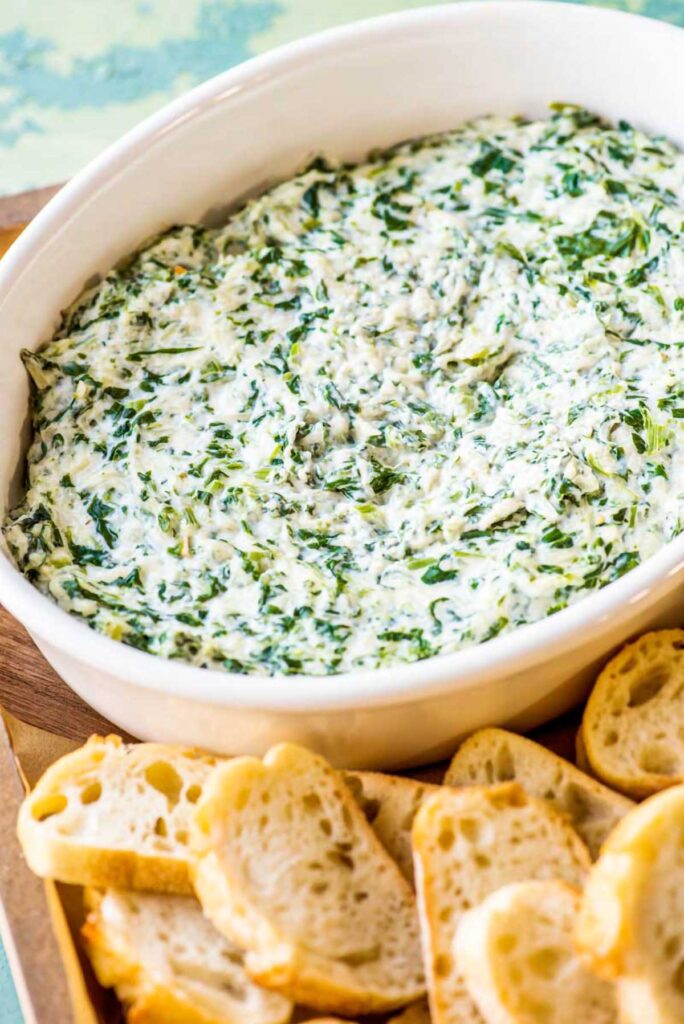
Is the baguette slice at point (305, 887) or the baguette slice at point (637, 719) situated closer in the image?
the baguette slice at point (305, 887)

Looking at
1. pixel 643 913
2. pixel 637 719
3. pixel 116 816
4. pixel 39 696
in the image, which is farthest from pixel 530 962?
pixel 39 696

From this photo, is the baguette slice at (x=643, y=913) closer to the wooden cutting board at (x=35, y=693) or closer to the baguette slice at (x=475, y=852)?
the baguette slice at (x=475, y=852)

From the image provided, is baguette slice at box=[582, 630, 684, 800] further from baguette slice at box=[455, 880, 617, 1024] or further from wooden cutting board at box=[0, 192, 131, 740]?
wooden cutting board at box=[0, 192, 131, 740]

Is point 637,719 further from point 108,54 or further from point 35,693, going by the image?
point 108,54

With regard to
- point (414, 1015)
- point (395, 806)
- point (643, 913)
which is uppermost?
point (643, 913)

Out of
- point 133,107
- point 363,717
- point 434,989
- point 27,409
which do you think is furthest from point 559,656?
point 133,107

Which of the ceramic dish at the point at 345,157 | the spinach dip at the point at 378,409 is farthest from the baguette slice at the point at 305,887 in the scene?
the spinach dip at the point at 378,409

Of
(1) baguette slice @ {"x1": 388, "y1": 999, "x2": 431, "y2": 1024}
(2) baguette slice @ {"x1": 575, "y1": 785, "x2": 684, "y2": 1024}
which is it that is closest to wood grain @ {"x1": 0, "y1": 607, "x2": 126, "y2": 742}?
(1) baguette slice @ {"x1": 388, "y1": 999, "x2": 431, "y2": 1024}
